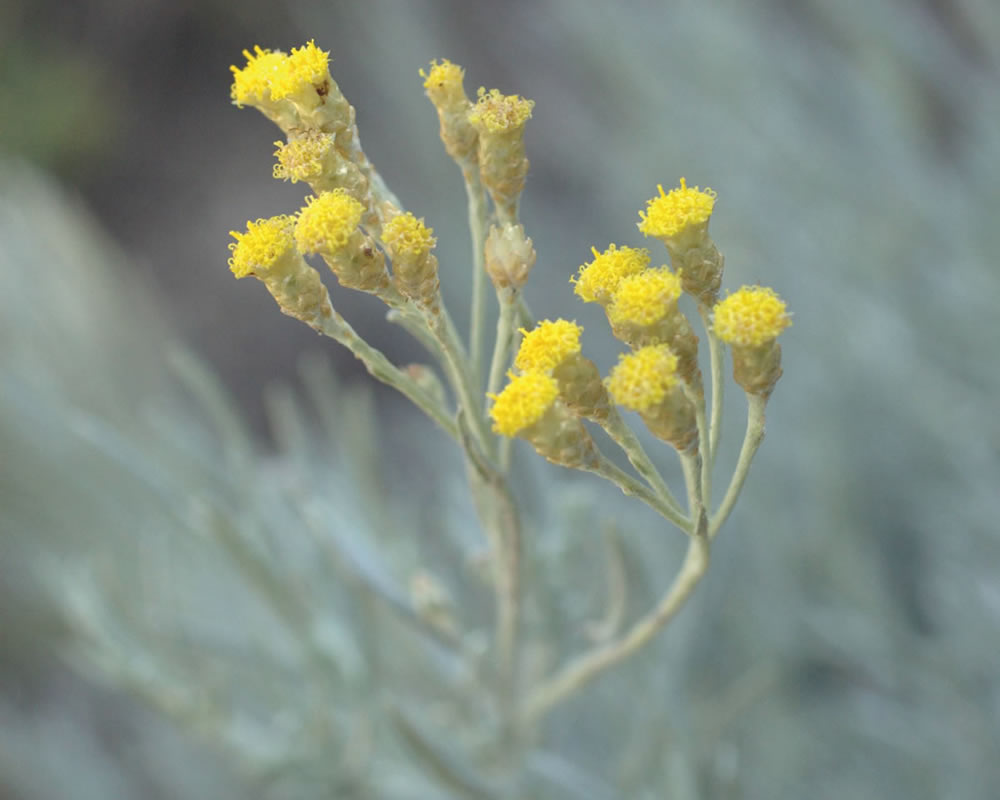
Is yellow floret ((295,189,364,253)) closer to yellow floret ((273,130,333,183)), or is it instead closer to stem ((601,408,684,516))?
yellow floret ((273,130,333,183))

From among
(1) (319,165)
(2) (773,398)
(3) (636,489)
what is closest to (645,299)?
(3) (636,489)

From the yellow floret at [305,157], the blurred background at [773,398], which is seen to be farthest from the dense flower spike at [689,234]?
the blurred background at [773,398]

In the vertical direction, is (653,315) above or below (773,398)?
below

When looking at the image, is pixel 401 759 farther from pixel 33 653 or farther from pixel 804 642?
pixel 33 653

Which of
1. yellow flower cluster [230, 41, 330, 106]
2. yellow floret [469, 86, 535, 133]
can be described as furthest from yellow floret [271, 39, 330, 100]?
yellow floret [469, 86, 535, 133]

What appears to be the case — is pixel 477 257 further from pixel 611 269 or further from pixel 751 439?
pixel 751 439

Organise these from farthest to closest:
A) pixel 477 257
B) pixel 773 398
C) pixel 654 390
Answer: pixel 773 398, pixel 477 257, pixel 654 390
